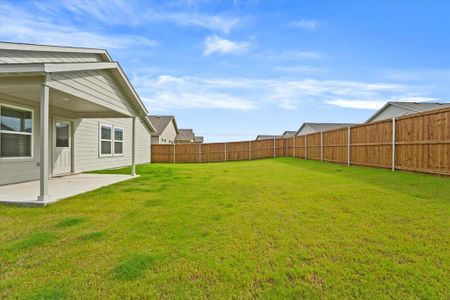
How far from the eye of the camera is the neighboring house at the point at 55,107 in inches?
197

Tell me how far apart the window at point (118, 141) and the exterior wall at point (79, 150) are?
290mm

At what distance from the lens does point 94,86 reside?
689 cm

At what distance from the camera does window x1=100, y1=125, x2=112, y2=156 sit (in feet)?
39.2

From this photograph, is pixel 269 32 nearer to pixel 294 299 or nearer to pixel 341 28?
pixel 341 28

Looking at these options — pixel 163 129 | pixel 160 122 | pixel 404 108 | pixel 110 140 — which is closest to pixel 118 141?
pixel 110 140

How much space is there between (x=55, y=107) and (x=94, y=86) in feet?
9.47

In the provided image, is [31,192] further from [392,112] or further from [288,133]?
[288,133]

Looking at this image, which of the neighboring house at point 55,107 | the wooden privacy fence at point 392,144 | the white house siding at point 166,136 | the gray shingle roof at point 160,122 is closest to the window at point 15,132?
the neighboring house at point 55,107

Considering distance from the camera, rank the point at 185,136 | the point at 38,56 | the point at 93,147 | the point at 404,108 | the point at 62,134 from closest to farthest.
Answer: the point at 38,56 → the point at 62,134 → the point at 93,147 → the point at 404,108 → the point at 185,136

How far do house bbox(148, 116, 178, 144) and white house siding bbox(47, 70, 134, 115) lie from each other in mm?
13611

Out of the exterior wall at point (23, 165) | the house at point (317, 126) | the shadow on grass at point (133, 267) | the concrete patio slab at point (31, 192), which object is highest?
the house at point (317, 126)

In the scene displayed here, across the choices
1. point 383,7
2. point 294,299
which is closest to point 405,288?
point 294,299

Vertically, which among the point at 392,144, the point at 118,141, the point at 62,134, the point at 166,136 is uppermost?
the point at 166,136

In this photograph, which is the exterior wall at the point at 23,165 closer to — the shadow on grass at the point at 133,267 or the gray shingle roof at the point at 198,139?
the shadow on grass at the point at 133,267
